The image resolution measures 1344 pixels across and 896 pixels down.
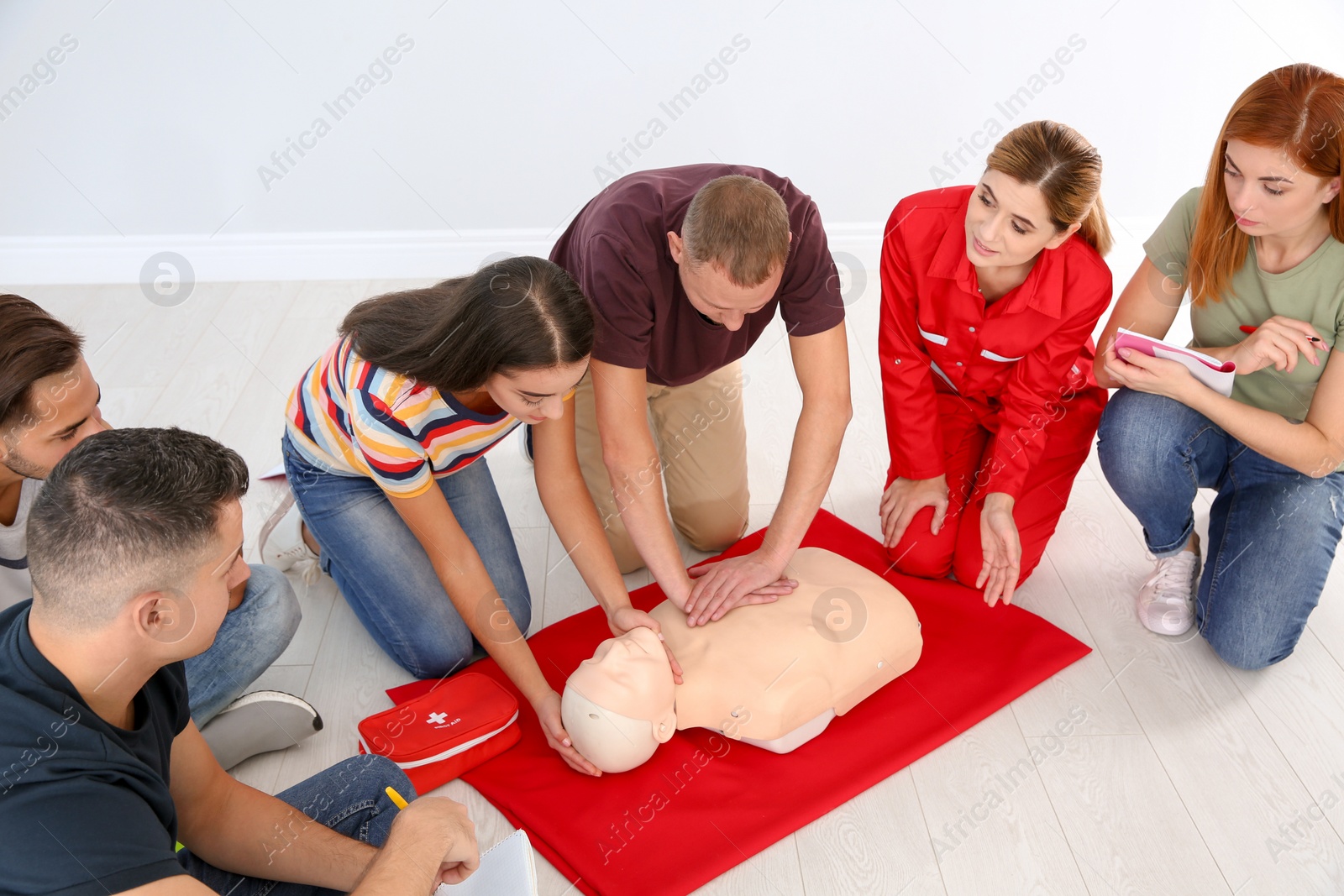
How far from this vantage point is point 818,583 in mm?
1888

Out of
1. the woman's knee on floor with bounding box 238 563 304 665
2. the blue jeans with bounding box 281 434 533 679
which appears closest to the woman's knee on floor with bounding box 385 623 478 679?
the blue jeans with bounding box 281 434 533 679

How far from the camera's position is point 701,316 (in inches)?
72.9

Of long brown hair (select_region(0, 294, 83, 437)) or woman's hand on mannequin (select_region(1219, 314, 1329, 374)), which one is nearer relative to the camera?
long brown hair (select_region(0, 294, 83, 437))

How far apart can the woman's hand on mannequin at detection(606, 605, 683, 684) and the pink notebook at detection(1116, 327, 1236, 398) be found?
1017mm

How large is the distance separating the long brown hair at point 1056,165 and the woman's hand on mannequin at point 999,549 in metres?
0.58

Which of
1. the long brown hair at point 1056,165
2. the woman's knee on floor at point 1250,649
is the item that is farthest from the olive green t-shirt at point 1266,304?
the woman's knee on floor at point 1250,649

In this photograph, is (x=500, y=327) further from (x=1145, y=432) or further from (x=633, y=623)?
(x=1145, y=432)

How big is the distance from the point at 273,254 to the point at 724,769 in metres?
2.60

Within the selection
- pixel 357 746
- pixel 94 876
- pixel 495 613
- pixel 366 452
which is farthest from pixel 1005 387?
pixel 94 876

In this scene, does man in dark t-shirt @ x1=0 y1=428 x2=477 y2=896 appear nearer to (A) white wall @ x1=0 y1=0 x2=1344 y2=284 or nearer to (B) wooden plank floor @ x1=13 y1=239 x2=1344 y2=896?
(B) wooden plank floor @ x1=13 y1=239 x2=1344 y2=896

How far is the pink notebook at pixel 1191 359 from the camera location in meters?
1.81

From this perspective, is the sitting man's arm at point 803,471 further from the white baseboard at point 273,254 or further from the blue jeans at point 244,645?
the white baseboard at point 273,254

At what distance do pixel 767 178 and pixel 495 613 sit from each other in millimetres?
898

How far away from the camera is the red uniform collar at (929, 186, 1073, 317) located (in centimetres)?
192
